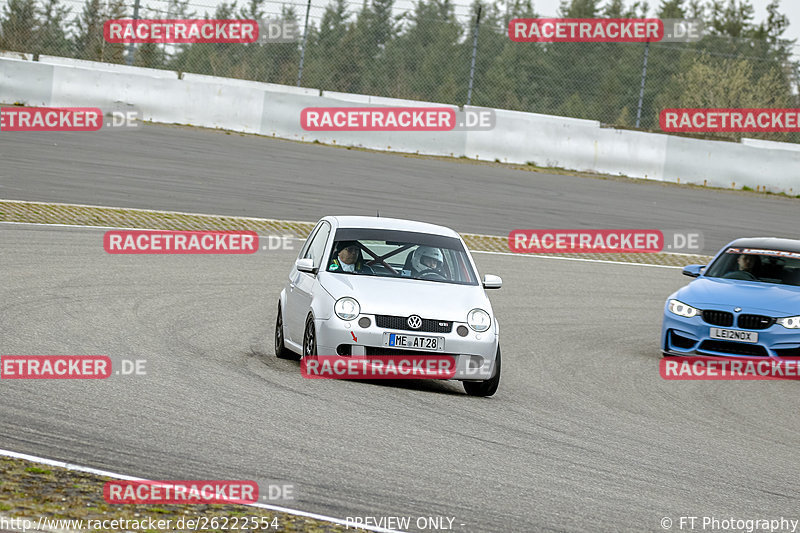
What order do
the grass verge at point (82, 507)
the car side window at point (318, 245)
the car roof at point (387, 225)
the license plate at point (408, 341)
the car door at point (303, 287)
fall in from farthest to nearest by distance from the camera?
1. the car roof at point (387, 225)
2. the car side window at point (318, 245)
3. the car door at point (303, 287)
4. the license plate at point (408, 341)
5. the grass verge at point (82, 507)

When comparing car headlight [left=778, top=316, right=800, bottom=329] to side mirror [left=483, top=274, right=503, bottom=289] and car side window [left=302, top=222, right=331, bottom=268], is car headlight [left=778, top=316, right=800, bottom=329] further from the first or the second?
car side window [left=302, top=222, right=331, bottom=268]

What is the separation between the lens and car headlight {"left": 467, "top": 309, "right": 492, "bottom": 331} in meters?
9.89

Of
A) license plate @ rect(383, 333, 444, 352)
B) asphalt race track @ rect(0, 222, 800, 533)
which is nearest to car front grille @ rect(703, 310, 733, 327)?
asphalt race track @ rect(0, 222, 800, 533)

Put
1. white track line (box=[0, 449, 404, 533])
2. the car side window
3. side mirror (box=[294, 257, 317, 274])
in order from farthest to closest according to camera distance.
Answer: the car side window < side mirror (box=[294, 257, 317, 274]) < white track line (box=[0, 449, 404, 533])

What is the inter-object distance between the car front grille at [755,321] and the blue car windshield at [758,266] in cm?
113

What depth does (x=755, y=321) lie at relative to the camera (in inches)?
501

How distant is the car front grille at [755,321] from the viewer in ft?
41.6

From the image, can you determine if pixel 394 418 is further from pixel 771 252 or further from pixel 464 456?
pixel 771 252

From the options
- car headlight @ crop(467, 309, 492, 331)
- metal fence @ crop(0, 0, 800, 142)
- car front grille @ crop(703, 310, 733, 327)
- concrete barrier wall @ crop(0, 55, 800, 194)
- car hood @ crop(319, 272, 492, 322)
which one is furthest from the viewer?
metal fence @ crop(0, 0, 800, 142)

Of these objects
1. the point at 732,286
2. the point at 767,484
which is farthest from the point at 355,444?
the point at 732,286

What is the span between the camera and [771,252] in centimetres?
1417

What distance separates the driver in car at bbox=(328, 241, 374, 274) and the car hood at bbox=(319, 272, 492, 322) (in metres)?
0.17

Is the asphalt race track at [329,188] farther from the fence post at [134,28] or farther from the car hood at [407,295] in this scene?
the car hood at [407,295]

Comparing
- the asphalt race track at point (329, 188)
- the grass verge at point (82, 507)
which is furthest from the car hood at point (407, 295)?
the asphalt race track at point (329, 188)
